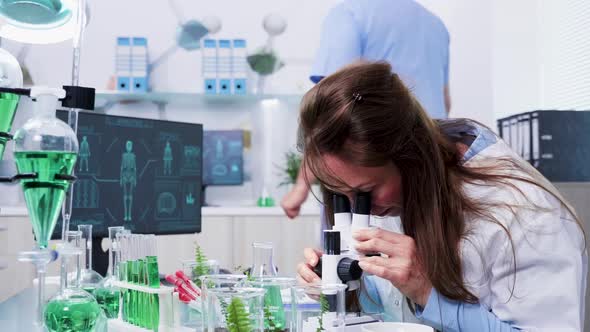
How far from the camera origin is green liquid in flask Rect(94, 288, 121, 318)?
1.42 metres

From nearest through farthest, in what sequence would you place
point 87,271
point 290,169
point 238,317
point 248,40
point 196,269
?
point 238,317, point 196,269, point 87,271, point 290,169, point 248,40

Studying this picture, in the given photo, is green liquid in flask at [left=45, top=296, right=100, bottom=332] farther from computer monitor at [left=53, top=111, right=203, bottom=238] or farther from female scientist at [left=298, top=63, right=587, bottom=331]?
computer monitor at [left=53, top=111, right=203, bottom=238]

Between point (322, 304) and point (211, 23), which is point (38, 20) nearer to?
point (322, 304)

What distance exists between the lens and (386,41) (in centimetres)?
258

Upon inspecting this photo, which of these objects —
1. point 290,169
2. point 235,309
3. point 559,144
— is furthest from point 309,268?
point 290,169

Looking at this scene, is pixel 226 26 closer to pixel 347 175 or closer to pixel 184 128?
pixel 184 128

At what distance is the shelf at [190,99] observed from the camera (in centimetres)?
430

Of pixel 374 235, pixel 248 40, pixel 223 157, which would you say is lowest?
pixel 374 235

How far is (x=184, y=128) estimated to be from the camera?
2.47 m

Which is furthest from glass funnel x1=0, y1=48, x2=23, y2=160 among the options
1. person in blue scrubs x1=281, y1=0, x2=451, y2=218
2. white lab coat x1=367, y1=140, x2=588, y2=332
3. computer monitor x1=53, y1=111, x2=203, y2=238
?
person in blue scrubs x1=281, y1=0, x2=451, y2=218

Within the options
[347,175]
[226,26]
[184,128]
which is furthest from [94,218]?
[226,26]

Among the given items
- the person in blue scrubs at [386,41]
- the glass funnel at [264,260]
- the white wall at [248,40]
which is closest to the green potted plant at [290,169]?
the white wall at [248,40]

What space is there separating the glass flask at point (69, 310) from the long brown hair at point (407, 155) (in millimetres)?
517

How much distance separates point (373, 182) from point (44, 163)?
0.68m
